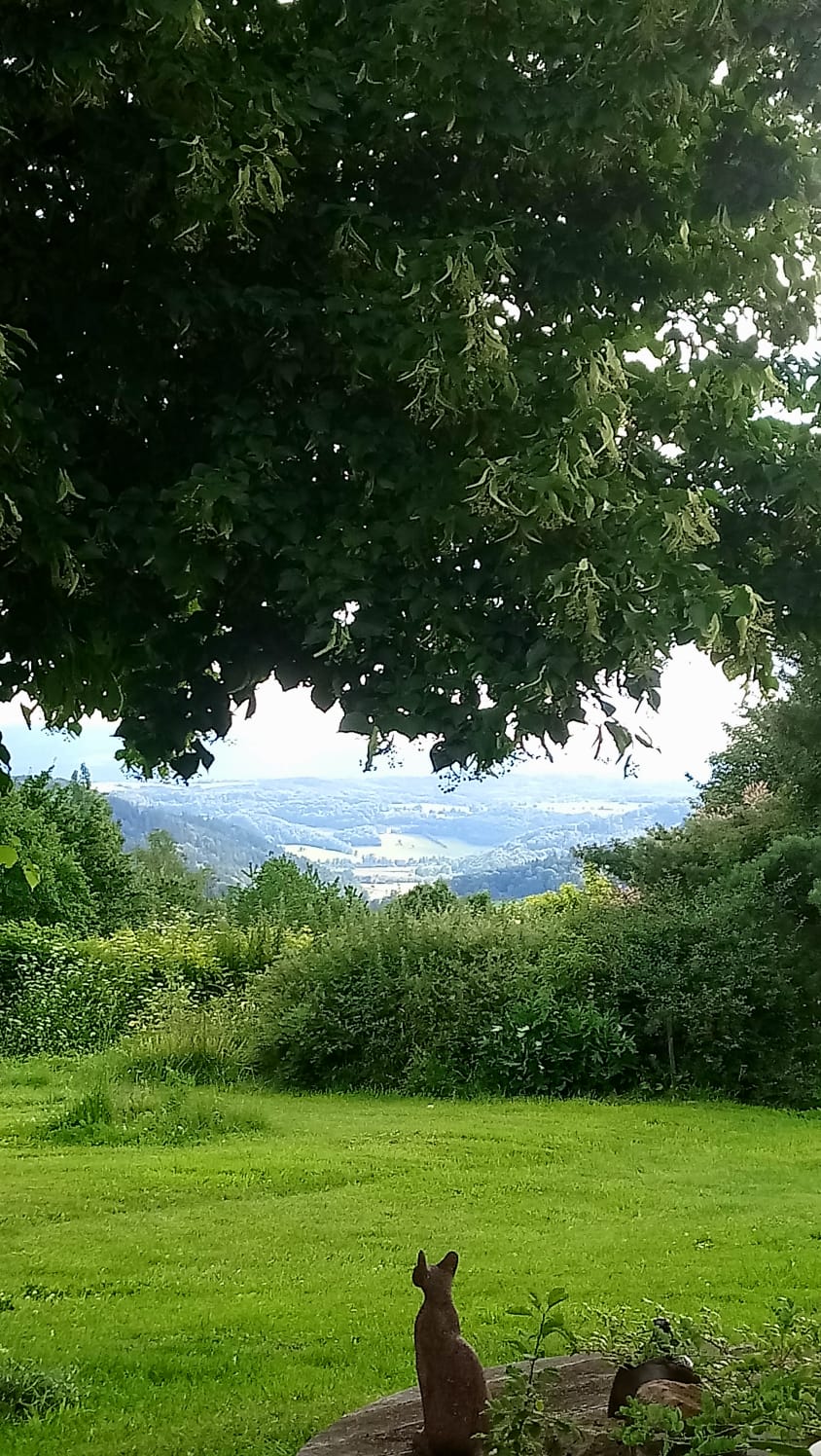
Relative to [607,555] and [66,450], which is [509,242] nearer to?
[607,555]

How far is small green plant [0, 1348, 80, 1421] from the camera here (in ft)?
10.8

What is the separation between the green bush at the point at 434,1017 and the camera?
7984 mm

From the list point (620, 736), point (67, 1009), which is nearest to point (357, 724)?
point (620, 736)

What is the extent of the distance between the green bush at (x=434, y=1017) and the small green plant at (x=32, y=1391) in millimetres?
4616

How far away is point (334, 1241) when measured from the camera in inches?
190

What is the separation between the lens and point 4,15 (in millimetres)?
2029

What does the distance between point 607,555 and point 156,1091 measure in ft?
20.7

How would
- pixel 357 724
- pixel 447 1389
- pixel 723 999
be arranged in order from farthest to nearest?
1. pixel 723 999
2. pixel 357 724
3. pixel 447 1389

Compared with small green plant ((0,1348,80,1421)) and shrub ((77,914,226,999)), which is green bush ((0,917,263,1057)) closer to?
shrub ((77,914,226,999))

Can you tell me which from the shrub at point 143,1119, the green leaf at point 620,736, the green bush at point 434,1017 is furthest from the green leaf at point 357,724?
the green bush at point 434,1017

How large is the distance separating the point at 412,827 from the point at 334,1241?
4.61 meters

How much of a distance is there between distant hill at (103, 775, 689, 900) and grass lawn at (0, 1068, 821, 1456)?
229 centimetres

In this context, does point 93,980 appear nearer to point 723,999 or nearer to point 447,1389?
point 723,999

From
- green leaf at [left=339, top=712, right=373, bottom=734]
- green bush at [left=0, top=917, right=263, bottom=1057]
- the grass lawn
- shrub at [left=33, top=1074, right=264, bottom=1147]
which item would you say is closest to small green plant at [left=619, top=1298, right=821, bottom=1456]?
green leaf at [left=339, top=712, right=373, bottom=734]
